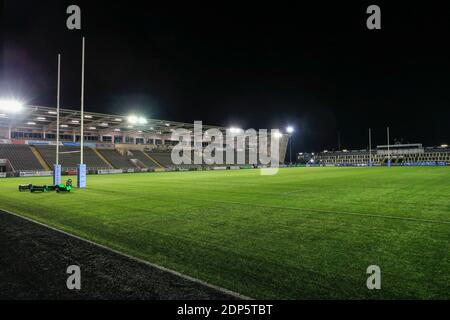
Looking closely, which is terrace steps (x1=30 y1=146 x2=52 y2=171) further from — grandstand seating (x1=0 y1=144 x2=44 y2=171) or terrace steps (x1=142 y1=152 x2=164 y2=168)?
terrace steps (x1=142 y1=152 x2=164 y2=168)

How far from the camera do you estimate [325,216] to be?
9.04 m

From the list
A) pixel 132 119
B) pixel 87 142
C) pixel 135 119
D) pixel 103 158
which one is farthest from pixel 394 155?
pixel 87 142

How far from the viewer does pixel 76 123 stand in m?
47.9

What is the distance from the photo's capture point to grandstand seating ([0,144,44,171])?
41.1 metres

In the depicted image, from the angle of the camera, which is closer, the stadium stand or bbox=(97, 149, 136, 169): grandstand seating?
bbox=(97, 149, 136, 169): grandstand seating

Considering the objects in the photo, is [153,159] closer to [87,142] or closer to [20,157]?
[87,142]

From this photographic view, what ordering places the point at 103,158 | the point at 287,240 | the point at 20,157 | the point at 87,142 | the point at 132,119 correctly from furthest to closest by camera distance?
the point at 87,142, the point at 103,158, the point at 132,119, the point at 20,157, the point at 287,240

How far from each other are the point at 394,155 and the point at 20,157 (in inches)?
4327

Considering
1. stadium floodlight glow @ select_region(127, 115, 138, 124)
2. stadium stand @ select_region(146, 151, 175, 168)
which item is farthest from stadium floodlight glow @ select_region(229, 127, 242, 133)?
stadium floodlight glow @ select_region(127, 115, 138, 124)

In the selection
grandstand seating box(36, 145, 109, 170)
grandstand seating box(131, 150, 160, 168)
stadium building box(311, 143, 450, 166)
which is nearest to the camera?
grandstand seating box(36, 145, 109, 170)

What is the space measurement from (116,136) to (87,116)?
638 inches

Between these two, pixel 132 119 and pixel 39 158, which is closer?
pixel 39 158
